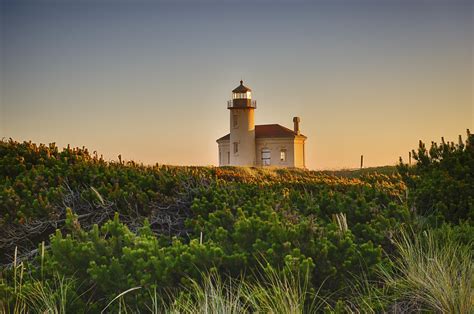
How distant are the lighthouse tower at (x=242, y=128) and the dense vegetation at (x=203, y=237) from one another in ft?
110

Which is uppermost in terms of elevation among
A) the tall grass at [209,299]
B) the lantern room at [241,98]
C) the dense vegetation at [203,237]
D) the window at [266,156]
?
the lantern room at [241,98]

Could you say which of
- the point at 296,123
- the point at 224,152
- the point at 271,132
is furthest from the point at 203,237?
the point at 224,152

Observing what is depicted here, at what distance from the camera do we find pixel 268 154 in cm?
4375

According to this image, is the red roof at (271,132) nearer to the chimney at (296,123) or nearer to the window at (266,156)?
the chimney at (296,123)

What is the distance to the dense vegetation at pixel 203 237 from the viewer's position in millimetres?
4895

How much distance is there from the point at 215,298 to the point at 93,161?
581 centimetres

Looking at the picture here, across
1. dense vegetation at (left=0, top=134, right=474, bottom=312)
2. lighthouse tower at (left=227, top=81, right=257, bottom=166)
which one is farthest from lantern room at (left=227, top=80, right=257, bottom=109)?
dense vegetation at (left=0, top=134, right=474, bottom=312)

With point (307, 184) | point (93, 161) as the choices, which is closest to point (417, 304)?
point (93, 161)

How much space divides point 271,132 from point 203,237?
3826 cm

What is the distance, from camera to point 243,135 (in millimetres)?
43031

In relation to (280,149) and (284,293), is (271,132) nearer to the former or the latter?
(280,149)

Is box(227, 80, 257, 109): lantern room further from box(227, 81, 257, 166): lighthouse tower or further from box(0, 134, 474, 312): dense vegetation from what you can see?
box(0, 134, 474, 312): dense vegetation

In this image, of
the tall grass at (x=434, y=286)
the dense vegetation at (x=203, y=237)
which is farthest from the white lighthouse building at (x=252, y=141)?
the tall grass at (x=434, y=286)

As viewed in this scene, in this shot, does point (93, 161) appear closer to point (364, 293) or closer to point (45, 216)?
point (45, 216)
